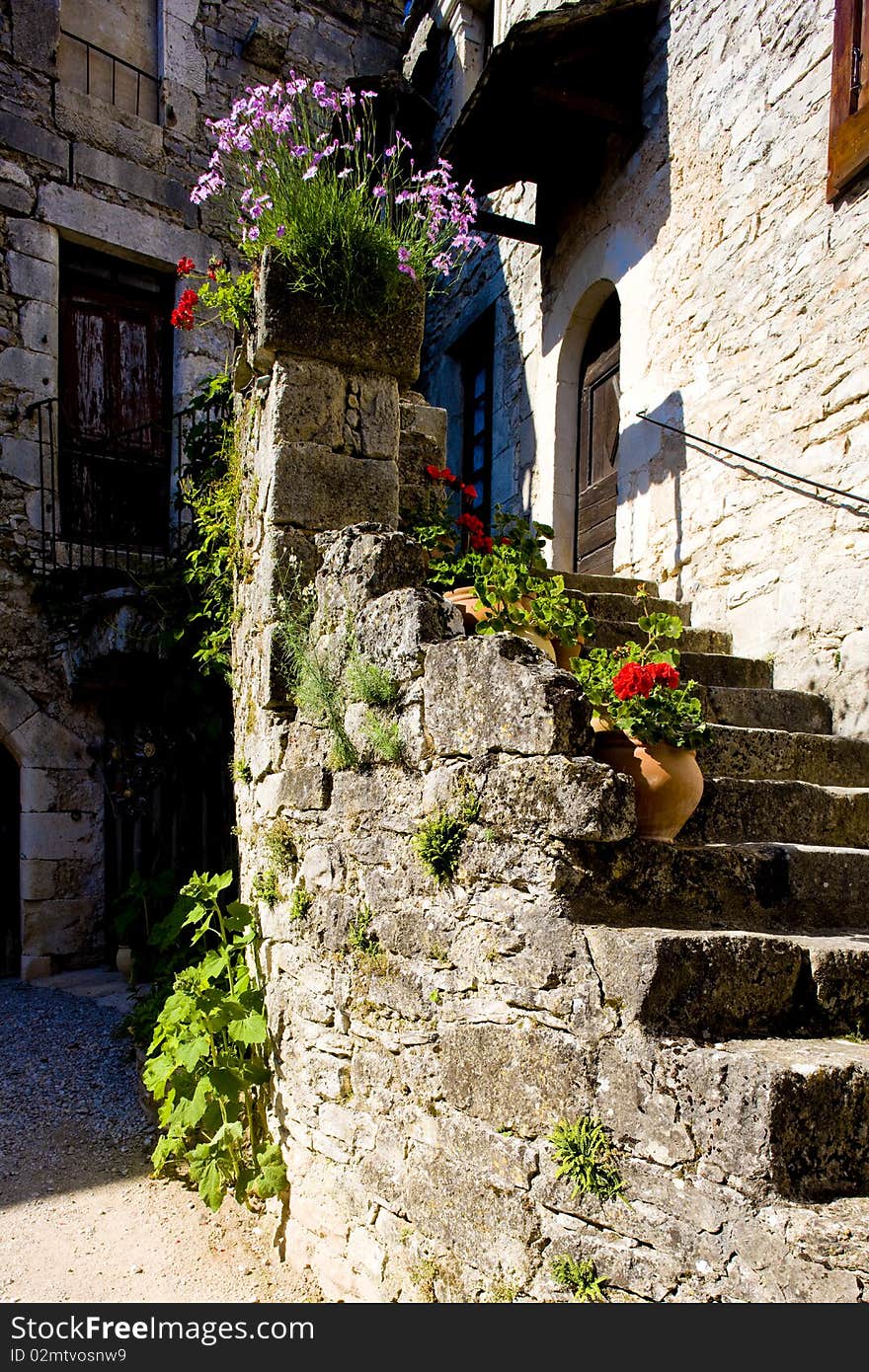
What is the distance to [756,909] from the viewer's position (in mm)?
2207

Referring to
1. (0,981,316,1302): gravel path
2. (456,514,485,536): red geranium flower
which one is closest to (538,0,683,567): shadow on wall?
(456,514,485,536): red geranium flower

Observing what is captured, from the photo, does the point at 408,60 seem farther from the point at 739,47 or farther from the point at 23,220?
the point at 739,47

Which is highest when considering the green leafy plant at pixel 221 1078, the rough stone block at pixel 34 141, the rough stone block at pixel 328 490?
the rough stone block at pixel 34 141

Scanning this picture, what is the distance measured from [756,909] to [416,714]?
94 cm

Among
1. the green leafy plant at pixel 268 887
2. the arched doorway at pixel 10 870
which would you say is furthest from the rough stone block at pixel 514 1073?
the arched doorway at pixel 10 870

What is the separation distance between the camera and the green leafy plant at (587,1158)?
1744 mm

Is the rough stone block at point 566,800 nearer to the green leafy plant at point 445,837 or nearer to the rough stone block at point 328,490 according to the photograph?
the green leafy plant at point 445,837

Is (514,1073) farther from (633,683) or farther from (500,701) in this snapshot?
(633,683)

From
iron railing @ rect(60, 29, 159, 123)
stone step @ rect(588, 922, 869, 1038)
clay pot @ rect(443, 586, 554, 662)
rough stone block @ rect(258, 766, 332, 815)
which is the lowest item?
stone step @ rect(588, 922, 869, 1038)

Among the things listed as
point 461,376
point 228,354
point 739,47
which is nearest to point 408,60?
point 461,376

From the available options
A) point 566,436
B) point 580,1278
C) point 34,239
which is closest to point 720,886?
point 580,1278

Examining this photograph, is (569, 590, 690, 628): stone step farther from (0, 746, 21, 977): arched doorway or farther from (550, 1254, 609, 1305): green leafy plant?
(0, 746, 21, 977): arched doorway

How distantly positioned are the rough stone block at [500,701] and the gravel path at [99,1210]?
1695 mm

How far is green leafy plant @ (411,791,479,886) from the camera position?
2.18m
